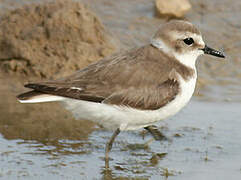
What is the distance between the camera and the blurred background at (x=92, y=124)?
6.29m

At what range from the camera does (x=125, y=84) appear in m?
6.09

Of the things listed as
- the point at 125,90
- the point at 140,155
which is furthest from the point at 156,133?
the point at 125,90

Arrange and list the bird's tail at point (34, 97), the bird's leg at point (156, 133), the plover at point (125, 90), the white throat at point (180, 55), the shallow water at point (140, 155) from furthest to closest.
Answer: the bird's leg at point (156, 133) < the white throat at point (180, 55) < the shallow water at point (140, 155) < the plover at point (125, 90) < the bird's tail at point (34, 97)

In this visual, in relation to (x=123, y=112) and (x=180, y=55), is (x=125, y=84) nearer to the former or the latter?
(x=123, y=112)

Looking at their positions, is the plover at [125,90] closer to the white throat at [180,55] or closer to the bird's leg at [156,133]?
the white throat at [180,55]

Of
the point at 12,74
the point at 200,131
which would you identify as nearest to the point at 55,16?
the point at 12,74

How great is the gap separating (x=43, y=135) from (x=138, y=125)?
4.82 feet

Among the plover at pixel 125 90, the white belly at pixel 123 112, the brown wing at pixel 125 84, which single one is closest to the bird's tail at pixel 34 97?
the plover at pixel 125 90

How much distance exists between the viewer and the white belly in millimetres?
6008

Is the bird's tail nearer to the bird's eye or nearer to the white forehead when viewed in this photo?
the white forehead

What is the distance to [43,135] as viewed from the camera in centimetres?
708

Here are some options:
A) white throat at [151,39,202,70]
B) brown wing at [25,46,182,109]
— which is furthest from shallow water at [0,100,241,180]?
white throat at [151,39,202,70]

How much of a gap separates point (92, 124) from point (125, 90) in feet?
5.37

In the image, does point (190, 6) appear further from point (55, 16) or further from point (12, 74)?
point (12, 74)
